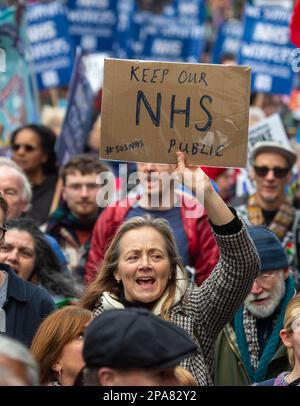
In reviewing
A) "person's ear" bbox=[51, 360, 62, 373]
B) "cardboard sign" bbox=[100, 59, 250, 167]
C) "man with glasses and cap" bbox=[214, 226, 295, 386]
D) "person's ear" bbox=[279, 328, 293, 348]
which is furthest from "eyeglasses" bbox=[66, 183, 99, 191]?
"person's ear" bbox=[51, 360, 62, 373]

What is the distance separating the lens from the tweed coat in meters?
4.78

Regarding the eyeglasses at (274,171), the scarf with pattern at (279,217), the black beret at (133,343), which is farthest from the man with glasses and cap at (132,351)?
the eyeglasses at (274,171)

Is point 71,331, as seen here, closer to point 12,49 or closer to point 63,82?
point 12,49

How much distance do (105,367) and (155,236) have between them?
184cm

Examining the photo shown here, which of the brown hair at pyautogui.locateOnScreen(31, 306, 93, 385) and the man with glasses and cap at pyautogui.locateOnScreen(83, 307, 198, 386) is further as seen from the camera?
the brown hair at pyautogui.locateOnScreen(31, 306, 93, 385)

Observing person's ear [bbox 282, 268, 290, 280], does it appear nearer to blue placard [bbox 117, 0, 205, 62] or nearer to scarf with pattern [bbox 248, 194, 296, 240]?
scarf with pattern [bbox 248, 194, 296, 240]

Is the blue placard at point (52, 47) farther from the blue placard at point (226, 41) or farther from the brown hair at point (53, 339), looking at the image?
the brown hair at point (53, 339)

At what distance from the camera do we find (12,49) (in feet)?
31.0

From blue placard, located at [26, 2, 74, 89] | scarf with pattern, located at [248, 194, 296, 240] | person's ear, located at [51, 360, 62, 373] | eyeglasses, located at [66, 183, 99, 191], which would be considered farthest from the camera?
blue placard, located at [26, 2, 74, 89]

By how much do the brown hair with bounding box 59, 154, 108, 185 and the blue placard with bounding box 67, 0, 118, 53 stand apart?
233 inches

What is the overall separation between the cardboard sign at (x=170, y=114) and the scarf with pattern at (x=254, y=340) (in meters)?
1.02

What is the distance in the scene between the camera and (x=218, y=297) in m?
4.86

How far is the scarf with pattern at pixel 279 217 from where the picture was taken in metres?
7.34
